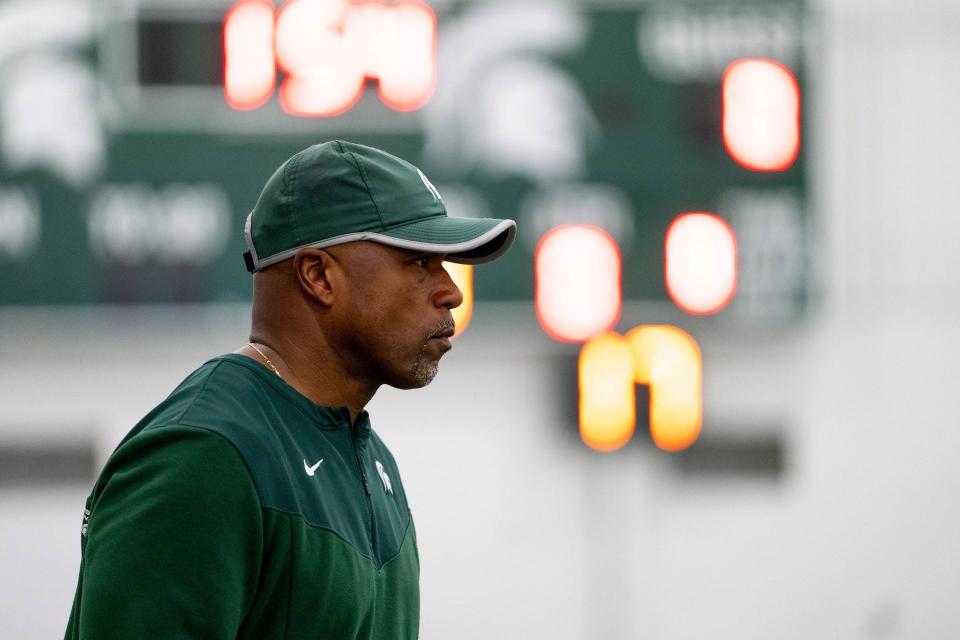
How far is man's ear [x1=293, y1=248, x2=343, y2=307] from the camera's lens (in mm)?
1312

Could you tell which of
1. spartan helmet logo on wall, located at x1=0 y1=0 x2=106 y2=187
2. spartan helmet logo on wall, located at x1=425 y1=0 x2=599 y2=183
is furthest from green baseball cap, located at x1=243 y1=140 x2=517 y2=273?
spartan helmet logo on wall, located at x1=0 y1=0 x2=106 y2=187

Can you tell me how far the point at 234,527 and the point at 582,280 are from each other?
349cm

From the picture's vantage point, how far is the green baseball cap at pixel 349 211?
130 centimetres

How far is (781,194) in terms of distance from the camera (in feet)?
15.1

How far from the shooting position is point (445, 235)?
132 cm

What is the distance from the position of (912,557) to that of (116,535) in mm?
4793

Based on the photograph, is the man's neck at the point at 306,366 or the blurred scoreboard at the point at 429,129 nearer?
the man's neck at the point at 306,366

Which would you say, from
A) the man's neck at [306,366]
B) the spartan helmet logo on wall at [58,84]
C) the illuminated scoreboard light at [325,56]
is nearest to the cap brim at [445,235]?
the man's neck at [306,366]

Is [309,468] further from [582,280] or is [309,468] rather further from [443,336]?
[582,280]

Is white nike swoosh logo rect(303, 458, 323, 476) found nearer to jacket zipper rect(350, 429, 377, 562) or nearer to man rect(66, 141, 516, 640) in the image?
man rect(66, 141, 516, 640)

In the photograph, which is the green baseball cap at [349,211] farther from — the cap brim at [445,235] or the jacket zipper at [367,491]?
the jacket zipper at [367,491]

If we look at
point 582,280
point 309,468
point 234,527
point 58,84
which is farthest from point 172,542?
point 58,84

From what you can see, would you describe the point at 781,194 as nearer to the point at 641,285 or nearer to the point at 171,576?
the point at 641,285

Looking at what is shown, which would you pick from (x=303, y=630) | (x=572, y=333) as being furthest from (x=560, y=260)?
(x=303, y=630)
